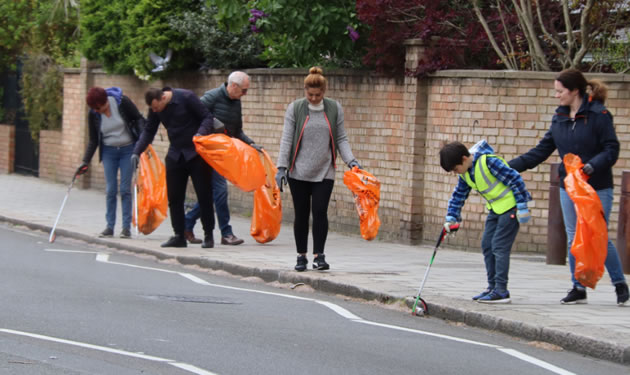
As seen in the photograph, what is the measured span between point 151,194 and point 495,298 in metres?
5.63

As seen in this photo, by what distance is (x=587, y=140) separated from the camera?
8266 millimetres

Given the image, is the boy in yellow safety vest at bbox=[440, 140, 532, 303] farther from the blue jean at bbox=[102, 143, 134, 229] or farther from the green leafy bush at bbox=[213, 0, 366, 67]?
the green leafy bush at bbox=[213, 0, 366, 67]

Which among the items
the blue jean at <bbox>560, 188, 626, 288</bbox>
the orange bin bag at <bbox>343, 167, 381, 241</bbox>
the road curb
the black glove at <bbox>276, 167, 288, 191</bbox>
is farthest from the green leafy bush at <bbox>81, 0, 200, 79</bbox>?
the blue jean at <bbox>560, 188, 626, 288</bbox>

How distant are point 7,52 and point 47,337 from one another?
21135 mm

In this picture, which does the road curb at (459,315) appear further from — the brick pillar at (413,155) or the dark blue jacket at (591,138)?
the brick pillar at (413,155)

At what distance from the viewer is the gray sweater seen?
10.0 meters

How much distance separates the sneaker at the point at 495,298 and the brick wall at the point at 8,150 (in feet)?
60.4

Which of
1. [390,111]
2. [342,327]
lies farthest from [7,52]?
[342,327]

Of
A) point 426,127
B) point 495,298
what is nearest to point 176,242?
point 426,127

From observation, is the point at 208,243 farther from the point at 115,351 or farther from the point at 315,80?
the point at 115,351

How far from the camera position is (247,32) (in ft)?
58.2

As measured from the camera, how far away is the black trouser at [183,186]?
39.5 ft

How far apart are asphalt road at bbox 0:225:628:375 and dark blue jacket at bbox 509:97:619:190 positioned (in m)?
1.65

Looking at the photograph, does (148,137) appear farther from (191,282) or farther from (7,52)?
(7,52)
